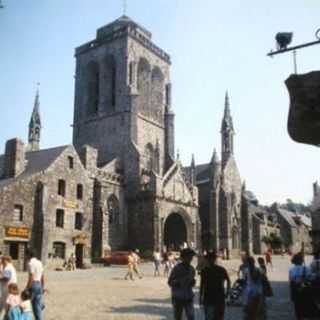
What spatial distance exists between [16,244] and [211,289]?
2578cm

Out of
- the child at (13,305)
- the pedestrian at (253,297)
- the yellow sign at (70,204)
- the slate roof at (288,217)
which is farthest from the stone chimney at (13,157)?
the slate roof at (288,217)

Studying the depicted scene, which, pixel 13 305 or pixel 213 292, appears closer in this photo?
pixel 213 292

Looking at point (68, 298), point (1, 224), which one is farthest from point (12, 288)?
point (1, 224)

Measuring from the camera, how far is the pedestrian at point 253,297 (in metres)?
8.66

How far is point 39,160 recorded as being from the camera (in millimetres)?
37000

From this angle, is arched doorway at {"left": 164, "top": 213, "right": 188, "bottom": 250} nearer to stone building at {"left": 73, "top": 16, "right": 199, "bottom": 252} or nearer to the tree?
stone building at {"left": 73, "top": 16, "right": 199, "bottom": 252}

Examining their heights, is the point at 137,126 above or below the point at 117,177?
above

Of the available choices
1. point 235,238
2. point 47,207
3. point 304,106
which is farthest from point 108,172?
point 304,106

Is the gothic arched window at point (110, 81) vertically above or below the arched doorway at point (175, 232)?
above

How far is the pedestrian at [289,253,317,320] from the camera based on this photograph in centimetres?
1077

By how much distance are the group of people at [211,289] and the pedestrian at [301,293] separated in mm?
2296

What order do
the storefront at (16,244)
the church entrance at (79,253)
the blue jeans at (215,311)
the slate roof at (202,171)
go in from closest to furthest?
1. the blue jeans at (215,311)
2. the storefront at (16,244)
3. the church entrance at (79,253)
4. the slate roof at (202,171)

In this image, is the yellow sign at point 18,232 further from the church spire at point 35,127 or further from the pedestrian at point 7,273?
the church spire at point 35,127

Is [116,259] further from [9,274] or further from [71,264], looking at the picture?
[9,274]
